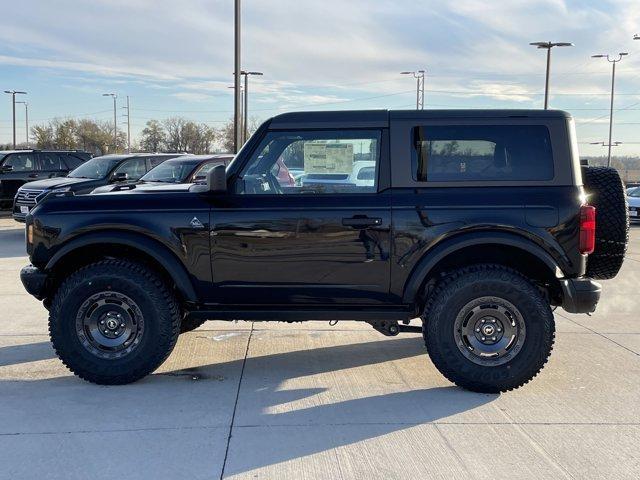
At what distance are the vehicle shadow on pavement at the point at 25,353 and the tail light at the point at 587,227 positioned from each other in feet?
14.3

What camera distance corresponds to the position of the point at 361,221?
4.56m

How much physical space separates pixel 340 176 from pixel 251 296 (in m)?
1.10

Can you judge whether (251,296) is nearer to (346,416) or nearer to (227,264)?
(227,264)

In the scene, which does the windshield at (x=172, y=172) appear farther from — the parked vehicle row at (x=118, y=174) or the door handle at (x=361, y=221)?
the door handle at (x=361, y=221)

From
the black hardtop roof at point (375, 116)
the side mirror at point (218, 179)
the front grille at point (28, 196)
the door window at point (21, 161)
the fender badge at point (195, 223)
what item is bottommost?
the front grille at point (28, 196)

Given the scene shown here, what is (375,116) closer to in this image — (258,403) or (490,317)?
(490,317)

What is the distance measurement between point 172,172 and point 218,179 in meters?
7.24

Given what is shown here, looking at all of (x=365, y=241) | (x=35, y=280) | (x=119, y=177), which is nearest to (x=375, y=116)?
(x=365, y=241)

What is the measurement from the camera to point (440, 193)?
4617 mm

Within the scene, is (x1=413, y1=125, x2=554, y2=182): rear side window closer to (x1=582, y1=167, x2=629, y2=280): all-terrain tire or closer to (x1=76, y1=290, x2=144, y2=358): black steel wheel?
(x1=582, y1=167, x2=629, y2=280): all-terrain tire

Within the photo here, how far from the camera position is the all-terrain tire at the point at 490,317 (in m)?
4.56

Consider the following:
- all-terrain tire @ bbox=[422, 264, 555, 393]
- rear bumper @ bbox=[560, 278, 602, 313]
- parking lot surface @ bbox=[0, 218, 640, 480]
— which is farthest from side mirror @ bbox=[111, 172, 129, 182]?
rear bumper @ bbox=[560, 278, 602, 313]

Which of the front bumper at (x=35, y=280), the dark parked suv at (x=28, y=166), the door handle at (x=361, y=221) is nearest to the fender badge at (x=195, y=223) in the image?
the door handle at (x=361, y=221)

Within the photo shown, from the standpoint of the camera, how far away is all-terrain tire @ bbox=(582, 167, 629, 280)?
4777mm
